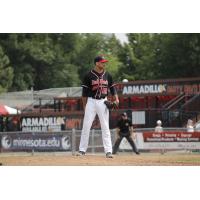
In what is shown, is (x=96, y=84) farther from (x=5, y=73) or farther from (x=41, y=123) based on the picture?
(x=5, y=73)

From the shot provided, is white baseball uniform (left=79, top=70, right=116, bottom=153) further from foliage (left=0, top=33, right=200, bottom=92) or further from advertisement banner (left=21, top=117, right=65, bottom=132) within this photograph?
foliage (left=0, top=33, right=200, bottom=92)

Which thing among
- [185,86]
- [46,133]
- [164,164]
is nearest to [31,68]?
[185,86]

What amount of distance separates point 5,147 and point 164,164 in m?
14.7

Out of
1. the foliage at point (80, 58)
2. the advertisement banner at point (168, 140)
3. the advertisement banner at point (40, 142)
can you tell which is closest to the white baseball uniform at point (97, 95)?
the advertisement banner at point (168, 140)

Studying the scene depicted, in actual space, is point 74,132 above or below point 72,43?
below

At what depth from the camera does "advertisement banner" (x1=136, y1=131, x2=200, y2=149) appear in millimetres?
26766

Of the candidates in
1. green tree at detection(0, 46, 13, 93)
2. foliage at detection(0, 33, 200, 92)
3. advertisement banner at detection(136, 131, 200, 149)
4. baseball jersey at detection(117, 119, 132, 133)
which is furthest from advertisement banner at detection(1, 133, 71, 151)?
green tree at detection(0, 46, 13, 93)

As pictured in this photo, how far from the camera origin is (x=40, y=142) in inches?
1090

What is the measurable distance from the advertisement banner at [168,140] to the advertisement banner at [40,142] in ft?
9.76

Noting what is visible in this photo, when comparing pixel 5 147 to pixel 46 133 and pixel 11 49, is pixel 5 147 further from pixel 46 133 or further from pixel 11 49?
pixel 11 49

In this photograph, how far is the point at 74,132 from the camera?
27125 mm

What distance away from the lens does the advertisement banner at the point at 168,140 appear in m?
26.8

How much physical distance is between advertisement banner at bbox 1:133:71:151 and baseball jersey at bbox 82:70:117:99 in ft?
43.0

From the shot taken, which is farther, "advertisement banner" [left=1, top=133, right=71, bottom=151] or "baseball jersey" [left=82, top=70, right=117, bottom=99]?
"advertisement banner" [left=1, top=133, right=71, bottom=151]
